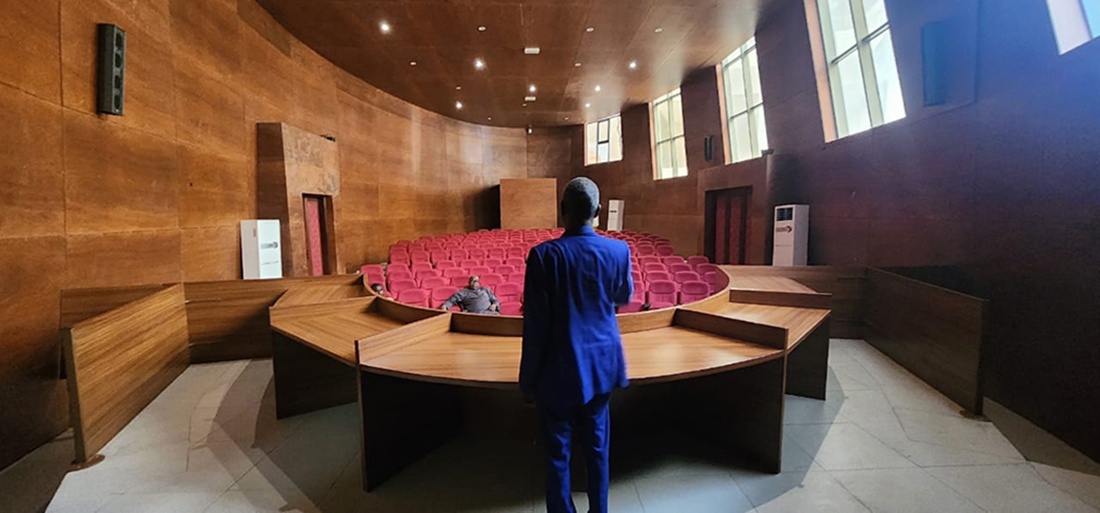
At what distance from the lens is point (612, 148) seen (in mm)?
17062

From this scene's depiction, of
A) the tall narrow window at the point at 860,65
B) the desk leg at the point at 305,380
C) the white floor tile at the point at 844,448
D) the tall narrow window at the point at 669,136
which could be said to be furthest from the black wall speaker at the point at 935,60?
the tall narrow window at the point at 669,136

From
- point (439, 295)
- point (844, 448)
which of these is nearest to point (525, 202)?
point (439, 295)

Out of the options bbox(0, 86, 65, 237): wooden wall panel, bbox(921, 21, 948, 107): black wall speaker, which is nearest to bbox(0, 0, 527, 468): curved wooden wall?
bbox(0, 86, 65, 237): wooden wall panel

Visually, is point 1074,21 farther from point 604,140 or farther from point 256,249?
point 604,140

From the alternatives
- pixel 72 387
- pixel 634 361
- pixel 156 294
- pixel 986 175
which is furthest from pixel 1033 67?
pixel 156 294

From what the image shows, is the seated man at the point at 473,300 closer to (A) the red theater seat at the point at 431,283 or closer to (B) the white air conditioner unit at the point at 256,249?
(A) the red theater seat at the point at 431,283

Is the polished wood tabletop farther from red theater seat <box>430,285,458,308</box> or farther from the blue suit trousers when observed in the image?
red theater seat <box>430,285,458,308</box>

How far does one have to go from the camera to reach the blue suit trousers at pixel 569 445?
1.90 metres

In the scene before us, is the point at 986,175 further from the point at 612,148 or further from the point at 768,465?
the point at 612,148

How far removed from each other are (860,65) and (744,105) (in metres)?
3.88

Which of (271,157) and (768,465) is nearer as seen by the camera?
(768,465)

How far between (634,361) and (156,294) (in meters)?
4.22

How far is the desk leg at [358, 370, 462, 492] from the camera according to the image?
256cm

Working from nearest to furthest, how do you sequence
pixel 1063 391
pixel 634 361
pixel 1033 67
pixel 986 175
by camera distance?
pixel 634 361 < pixel 1063 391 < pixel 1033 67 < pixel 986 175
